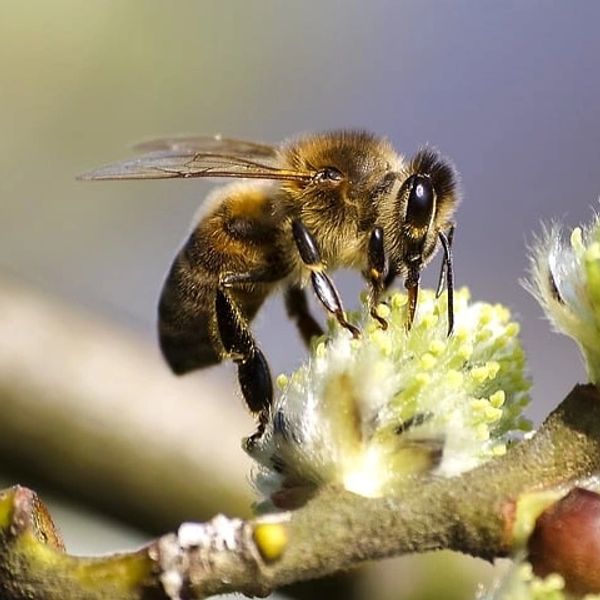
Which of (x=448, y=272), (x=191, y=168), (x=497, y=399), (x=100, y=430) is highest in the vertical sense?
(x=191, y=168)

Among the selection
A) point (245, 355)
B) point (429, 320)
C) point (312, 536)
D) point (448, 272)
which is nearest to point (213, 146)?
point (245, 355)

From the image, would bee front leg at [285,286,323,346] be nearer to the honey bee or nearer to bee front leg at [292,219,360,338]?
the honey bee

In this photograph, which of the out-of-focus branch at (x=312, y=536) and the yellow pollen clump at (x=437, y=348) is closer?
the out-of-focus branch at (x=312, y=536)

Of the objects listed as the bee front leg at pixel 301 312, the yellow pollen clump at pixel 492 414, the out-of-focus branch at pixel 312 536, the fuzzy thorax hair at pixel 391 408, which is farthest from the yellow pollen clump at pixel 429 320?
the bee front leg at pixel 301 312

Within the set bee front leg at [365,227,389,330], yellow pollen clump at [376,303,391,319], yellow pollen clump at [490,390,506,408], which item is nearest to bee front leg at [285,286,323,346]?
bee front leg at [365,227,389,330]

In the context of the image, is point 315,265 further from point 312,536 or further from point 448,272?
point 312,536

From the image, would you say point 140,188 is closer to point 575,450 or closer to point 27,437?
point 27,437

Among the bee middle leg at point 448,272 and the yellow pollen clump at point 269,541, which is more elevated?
the bee middle leg at point 448,272

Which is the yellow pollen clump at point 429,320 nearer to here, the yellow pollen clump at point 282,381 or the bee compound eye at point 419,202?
the yellow pollen clump at point 282,381
